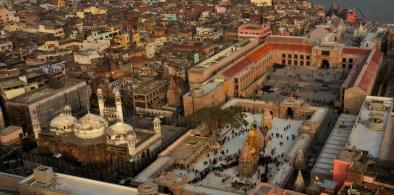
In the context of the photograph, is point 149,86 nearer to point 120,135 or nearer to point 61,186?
point 120,135

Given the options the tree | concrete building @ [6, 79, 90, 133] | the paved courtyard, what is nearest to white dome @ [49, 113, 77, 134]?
concrete building @ [6, 79, 90, 133]

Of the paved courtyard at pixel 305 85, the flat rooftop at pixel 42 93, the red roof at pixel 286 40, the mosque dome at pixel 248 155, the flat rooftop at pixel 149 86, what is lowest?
the paved courtyard at pixel 305 85

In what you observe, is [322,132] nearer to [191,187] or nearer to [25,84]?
[191,187]

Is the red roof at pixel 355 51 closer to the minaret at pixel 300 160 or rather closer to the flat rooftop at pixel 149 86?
the flat rooftop at pixel 149 86

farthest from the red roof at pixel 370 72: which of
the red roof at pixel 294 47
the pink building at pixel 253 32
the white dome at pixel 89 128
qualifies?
the white dome at pixel 89 128

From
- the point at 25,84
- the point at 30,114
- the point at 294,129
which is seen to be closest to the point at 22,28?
the point at 25,84

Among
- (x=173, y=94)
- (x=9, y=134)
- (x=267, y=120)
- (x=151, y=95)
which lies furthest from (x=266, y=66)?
(x=9, y=134)
